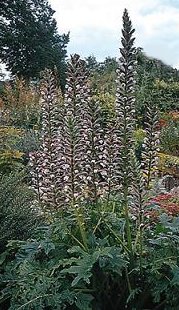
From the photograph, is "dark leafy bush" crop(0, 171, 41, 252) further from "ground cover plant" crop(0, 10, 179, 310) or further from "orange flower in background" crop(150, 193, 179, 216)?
"orange flower in background" crop(150, 193, 179, 216)

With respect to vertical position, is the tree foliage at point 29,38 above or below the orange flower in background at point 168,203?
above

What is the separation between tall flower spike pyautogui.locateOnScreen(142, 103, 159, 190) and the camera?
303 centimetres

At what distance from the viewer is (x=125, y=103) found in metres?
2.91

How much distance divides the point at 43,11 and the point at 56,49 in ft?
9.31

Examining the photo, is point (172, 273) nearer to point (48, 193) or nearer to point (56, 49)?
point (48, 193)

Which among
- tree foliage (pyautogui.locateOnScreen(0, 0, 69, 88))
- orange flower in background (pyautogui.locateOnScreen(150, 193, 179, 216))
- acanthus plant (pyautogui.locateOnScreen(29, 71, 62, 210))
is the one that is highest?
tree foliage (pyautogui.locateOnScreen(0, 0, 69, 88))

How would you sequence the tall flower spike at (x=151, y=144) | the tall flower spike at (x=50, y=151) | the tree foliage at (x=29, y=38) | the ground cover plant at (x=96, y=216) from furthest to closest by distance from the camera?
the tree foliage at (x=29, y=38)
the tall flower spike at (x=50, y=151)
the tall flower spike at (x=151, y=144)
the ground cover plant at (x=96, y=216)

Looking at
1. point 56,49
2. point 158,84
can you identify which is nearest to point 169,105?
point 158,84

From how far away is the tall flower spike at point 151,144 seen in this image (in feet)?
9.93

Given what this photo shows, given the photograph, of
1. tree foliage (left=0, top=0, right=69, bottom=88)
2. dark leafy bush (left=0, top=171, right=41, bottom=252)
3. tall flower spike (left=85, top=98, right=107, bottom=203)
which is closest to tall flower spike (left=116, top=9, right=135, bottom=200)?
tall flower spike (left=85, top=98, right=107, bottom=203)

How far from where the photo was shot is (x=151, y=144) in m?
3.05

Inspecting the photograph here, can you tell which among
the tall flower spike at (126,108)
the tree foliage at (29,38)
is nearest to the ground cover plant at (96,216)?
the tall flower spike at (126,108)

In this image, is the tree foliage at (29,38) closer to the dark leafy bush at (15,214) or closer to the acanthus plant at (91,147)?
the dark leafy bush at (15,214)

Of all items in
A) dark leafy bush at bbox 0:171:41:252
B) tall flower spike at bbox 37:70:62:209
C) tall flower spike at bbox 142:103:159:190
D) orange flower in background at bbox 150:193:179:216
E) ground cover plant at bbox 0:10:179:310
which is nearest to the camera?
ground cover plant at bbox 0:10:179:310
